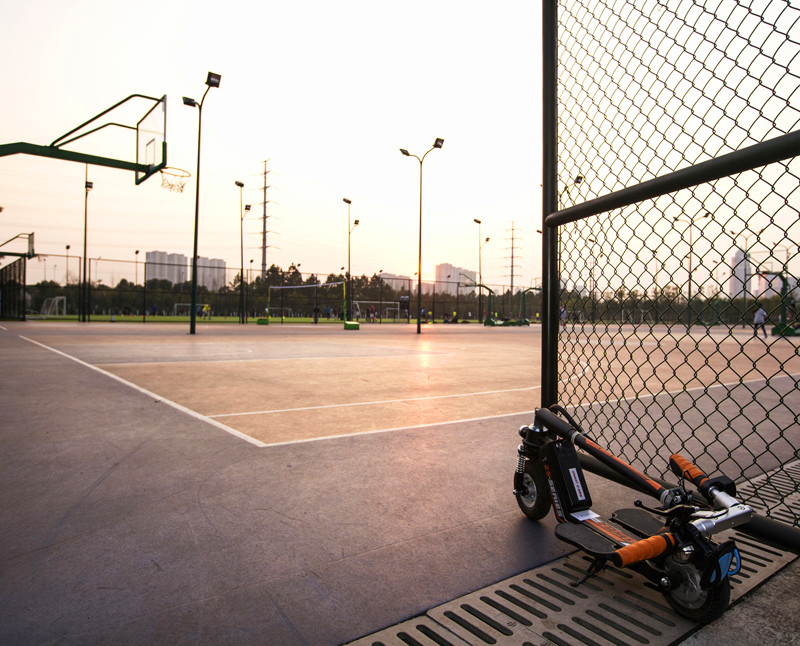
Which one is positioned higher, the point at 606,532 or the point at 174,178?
the point at 174,178

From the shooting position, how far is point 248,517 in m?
2.64

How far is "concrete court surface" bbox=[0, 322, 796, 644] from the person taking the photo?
1.81 meters

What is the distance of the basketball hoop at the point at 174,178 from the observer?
17812mm

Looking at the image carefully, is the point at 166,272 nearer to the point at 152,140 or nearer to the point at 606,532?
the point at 152,140

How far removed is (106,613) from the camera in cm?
178

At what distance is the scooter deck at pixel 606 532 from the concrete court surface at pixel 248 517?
19 centimetres

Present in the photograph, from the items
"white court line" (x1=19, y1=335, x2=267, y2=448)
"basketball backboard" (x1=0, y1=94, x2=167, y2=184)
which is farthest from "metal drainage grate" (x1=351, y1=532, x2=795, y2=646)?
"basketball backboard" (x1=0, y1=94, x2=167, y2=184)

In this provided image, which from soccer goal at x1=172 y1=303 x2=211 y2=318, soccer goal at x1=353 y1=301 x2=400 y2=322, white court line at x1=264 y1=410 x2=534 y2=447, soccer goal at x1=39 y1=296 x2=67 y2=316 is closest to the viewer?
white court line at x1=264 y1=410 x2=534 y2=447

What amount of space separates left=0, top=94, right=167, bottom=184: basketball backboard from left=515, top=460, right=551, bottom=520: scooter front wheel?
1701 cm

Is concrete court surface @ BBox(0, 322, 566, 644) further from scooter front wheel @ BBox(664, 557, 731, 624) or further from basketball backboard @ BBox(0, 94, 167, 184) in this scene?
basketball backboard @ BBox(0, 94, 167, 184)

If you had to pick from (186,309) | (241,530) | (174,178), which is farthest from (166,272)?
(241,530)

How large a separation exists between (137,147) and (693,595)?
64.4 ft

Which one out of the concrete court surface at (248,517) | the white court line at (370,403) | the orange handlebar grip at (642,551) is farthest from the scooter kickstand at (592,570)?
the white court line at (370,403)

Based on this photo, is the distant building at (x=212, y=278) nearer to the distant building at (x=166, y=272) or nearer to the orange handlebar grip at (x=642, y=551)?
the distant building at (x=166, y=272)
